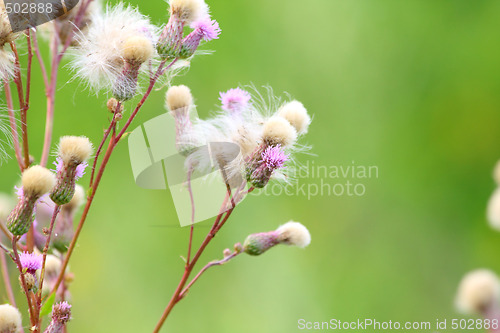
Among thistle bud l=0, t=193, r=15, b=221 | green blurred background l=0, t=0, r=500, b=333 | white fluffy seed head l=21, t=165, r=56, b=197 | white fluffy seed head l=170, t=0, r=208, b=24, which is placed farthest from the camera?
green blurred background l=0, t=0, r=500, b=333

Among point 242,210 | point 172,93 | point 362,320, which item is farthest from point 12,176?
point 172,93

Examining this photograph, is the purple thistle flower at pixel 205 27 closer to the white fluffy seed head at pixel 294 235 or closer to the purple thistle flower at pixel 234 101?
the purple thistle flower at pixel 234 101

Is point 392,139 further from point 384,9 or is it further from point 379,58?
point 384,9

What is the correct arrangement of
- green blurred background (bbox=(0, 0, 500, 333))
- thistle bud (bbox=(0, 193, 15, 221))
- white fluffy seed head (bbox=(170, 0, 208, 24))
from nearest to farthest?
white fluffy seed head (bbox=(170, 0, 208, 24)) → thistle bud (bbox=(0, 193, 15, 221)) → green blurred background (bbox=(0, 0, 500, 333))

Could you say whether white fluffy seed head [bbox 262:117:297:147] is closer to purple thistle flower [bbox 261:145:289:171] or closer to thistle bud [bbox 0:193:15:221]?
purple thistle flower [bbox 261:145:289:171]

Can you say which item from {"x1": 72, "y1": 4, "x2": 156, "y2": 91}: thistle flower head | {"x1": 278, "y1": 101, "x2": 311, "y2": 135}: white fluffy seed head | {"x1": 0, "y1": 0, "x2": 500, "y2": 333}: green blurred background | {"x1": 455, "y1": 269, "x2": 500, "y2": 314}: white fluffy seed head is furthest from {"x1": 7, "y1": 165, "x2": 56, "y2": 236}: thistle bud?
{"x1": 0, "y1": 0, "x2": 500, "y2": 333}: green blurred background

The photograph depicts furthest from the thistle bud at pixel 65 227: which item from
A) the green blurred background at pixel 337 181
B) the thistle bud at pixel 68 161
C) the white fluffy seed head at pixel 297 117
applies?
the green blurred background at pixel 337 181

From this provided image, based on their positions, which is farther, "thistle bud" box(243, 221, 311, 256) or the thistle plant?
"thistle bud" box(243, 221, 311, 256)
